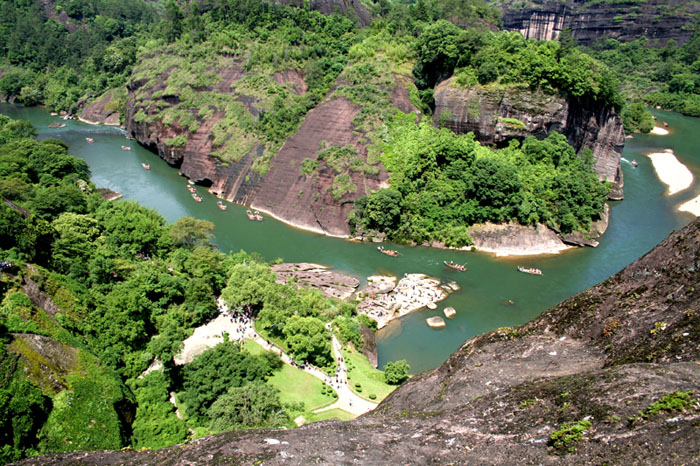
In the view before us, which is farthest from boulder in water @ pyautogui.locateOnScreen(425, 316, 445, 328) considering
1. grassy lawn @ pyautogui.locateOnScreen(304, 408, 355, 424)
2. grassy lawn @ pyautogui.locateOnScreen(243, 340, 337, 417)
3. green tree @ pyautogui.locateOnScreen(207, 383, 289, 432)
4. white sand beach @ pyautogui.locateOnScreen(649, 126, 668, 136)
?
white sand beach @ pyautogui.locateOnScreen(649, 126, 668, 136)

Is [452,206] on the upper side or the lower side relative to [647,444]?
lower

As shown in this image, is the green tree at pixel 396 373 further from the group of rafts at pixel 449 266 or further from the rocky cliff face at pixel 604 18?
the rocky cliff face at pixel 604 18

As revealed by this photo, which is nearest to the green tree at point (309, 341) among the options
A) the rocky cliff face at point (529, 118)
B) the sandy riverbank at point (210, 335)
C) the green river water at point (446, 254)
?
the sandy riverbank at point (210, 335)

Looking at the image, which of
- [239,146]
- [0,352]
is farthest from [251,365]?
[239,146]

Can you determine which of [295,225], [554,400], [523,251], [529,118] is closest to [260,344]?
[295,225]

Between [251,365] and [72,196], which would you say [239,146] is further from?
[251,365]

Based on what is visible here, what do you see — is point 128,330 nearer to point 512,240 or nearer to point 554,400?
point 554,400
